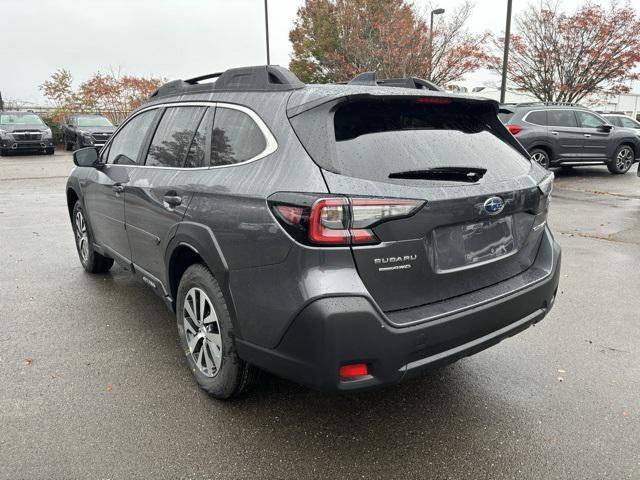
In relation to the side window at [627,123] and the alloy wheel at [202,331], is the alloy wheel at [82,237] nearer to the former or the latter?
the alloy wheel at [202,331]

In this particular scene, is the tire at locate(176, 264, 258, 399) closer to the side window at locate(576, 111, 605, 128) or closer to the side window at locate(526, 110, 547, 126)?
the side window at locate(526, 110, 547, 126)

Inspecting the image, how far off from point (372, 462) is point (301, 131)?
157 cm

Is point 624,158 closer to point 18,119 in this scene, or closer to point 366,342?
point 366,342

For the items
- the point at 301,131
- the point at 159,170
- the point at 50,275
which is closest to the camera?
the point at 301,131

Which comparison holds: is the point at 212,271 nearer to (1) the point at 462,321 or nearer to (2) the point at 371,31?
(1) the point at 462,321

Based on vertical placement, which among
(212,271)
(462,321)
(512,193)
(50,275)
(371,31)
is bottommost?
(50,275)

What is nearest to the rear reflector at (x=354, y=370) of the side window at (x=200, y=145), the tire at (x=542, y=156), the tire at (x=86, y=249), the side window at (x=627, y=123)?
the side window at (x=200, y=145)

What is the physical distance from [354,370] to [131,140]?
2767 mm

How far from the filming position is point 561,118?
13.2 metres

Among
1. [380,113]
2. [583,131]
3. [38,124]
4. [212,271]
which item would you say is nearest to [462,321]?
[380,113]

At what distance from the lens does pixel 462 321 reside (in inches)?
93.3

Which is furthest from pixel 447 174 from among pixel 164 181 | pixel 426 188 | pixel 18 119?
pixel 18 119

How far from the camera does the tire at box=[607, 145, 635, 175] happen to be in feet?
45.5

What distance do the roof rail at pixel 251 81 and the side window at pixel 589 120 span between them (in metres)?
12.6
